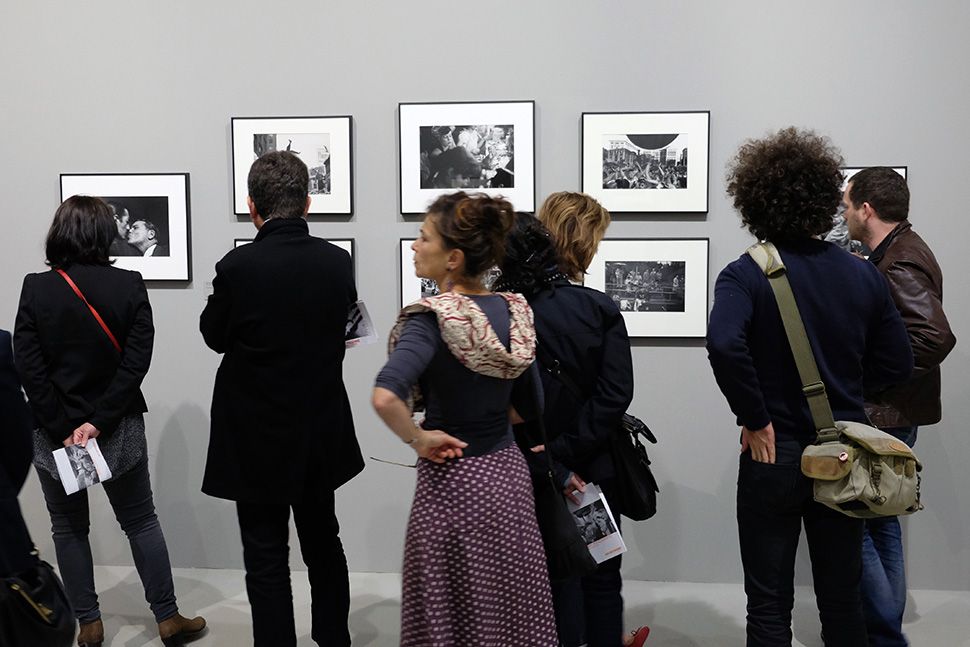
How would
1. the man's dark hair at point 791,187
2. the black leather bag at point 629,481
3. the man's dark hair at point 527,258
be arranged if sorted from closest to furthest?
the man's dark hair at point 791,187 → the man's dark hair at point 527,258 → the black leather bag at point 629,481

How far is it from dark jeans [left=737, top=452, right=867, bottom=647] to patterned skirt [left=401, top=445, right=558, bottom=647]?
0.72 m

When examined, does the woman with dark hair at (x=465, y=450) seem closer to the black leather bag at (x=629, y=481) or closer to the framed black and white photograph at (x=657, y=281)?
the black leather bag at (x=629, y=481)

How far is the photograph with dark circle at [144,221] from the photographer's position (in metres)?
4.20

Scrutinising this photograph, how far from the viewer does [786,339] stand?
243 cm

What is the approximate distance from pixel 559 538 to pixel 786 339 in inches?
33.2

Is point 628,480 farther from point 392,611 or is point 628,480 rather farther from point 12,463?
point 12,463

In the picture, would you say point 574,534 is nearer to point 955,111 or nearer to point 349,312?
point 349,312

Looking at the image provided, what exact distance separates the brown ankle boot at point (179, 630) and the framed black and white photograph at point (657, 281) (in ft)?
7.37

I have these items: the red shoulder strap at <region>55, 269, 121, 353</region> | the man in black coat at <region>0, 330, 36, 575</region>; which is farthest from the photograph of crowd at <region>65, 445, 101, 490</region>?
the man in black coat at <region>0, 330, 36, 575</region>

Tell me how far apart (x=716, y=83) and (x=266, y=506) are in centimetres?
269

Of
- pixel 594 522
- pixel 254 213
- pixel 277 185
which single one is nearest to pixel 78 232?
pixel 254 213

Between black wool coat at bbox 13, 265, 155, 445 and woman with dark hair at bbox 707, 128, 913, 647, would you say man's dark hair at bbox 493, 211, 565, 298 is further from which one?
black wool coat at bbox 13, 265, 155, 445

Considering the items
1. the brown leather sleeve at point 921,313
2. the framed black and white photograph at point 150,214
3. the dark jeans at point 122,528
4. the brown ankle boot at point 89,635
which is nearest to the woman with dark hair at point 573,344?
the brown leather sleeve at point 921,313

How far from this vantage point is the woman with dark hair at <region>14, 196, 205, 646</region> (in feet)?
10.3
